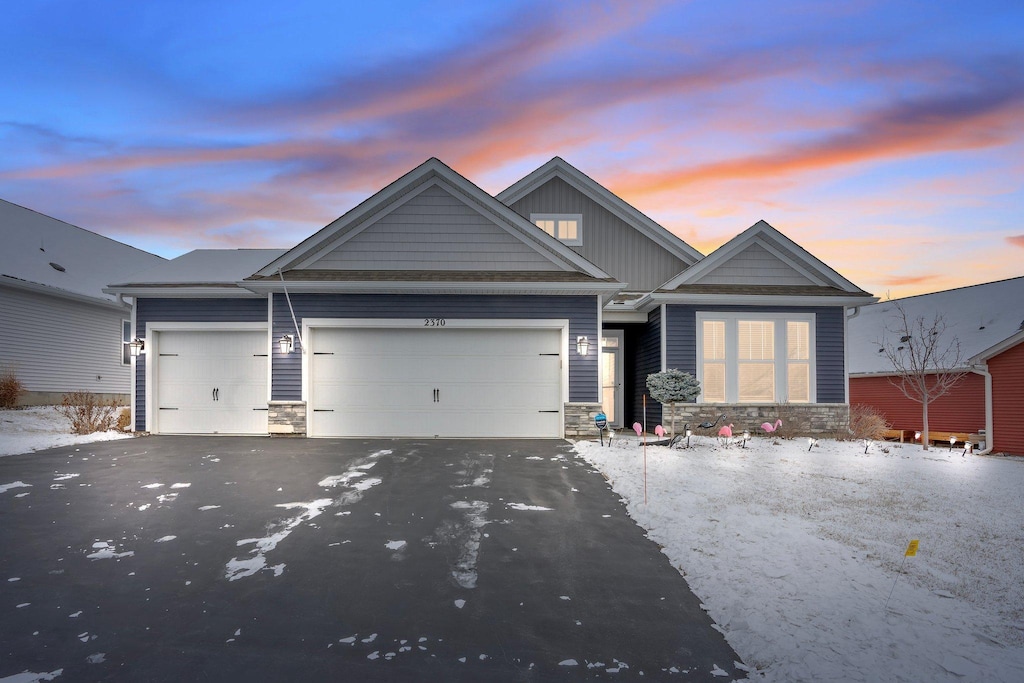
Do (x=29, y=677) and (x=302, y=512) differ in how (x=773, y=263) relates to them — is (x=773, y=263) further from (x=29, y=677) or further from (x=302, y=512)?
(x=29, y=677)

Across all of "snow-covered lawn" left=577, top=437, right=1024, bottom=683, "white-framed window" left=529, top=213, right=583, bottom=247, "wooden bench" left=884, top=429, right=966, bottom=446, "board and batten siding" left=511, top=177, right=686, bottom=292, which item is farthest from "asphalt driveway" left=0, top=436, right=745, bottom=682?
"wooden bench" left=884, top=429, right=966, bottom=446

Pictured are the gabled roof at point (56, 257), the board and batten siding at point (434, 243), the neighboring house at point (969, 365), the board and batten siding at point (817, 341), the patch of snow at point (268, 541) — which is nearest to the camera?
the patch of snow at point (268, 541)

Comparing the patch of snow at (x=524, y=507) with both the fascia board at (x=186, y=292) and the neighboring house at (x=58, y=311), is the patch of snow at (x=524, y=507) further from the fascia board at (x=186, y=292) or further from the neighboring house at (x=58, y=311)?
the neighboring house at (x=58, y=311)

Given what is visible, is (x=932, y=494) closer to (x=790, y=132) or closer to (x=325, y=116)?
(x=790, y=132)

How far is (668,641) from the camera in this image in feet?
11.8

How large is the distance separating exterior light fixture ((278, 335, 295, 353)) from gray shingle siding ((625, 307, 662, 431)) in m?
8.20

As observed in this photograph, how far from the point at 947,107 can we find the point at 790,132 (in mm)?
3385

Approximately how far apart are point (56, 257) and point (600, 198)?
19.3 m

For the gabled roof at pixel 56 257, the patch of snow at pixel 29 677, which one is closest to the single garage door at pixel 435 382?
the patch of snow at pixel 29 677

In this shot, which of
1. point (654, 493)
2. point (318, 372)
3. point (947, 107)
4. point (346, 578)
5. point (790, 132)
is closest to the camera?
point (346, 578)

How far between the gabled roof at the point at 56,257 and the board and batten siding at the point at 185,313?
5288 millimetres

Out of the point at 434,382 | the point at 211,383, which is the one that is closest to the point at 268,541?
the point at 434,382

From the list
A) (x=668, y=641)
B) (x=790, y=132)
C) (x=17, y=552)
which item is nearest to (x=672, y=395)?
(x=790, y=132)

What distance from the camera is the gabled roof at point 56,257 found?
17.0 m
